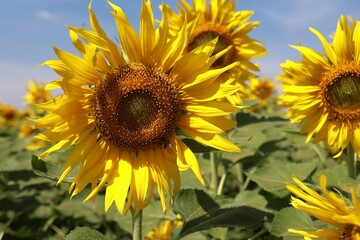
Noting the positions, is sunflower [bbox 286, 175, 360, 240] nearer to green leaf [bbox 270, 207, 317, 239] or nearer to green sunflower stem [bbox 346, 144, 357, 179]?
green leaf [bbox 270, 207, 317, 239]

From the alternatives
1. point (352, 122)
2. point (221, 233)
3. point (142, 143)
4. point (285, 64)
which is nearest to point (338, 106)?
point (352, 122)

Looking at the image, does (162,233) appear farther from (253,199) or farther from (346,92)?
(346,92)

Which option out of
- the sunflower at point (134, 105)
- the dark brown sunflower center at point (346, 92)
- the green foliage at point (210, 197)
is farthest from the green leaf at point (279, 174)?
the sunflower at point (134, 105)

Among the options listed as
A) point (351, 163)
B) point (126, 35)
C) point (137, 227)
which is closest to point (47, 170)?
point (137, 227)

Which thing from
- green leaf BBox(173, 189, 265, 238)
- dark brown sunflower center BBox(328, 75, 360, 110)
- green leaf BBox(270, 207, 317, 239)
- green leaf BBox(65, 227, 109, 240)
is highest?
green leaf BBox(65, 227, 109, 240)

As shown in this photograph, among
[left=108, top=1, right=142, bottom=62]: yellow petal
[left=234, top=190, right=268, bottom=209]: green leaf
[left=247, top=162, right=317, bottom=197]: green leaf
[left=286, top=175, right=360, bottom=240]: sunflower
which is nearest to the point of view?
[left=286, top=175, right=360, bottom=240]: sunflower

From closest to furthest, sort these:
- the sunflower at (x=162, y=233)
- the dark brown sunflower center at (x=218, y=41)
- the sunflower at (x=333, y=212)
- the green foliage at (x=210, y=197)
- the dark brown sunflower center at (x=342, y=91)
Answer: the sunflower at (x=333, y=212) → the green foliage at (x=210, y=197) → the dark brown sunflower center at (x=342, y=91) → the dark brown sunflower center at (x=218, y=41) → the sunflower at (x=162, y=233)

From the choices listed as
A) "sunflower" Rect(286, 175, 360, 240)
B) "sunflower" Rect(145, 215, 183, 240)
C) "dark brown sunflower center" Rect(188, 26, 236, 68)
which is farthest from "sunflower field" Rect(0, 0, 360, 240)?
"sunflower" Rect(145, 215, 183, 240)

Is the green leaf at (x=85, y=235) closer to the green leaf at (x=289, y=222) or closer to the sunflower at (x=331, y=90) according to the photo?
the green leaf at (x=289, y=222)
